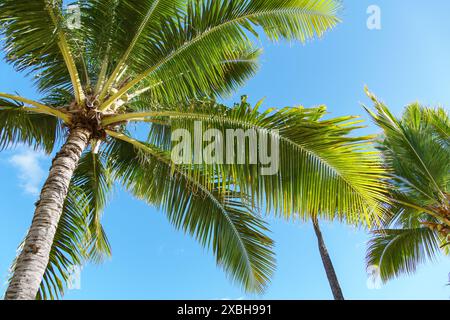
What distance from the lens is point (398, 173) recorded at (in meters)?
8.29

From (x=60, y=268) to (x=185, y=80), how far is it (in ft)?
10.9

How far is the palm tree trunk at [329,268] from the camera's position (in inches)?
327

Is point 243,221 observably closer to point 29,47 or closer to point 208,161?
point 208,161

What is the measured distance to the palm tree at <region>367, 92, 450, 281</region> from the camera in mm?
7777

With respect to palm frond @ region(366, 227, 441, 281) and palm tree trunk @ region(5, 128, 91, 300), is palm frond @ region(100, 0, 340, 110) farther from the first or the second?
palm frond @ region(366, 227, 441, 281)

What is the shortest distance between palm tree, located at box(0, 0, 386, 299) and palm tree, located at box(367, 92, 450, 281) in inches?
116

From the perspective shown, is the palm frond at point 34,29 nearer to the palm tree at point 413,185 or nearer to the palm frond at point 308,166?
the palm frond at point 308,166

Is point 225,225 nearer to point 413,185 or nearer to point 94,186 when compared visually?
point 94,186

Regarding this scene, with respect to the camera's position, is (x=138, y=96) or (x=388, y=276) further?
(x=388, y=276)

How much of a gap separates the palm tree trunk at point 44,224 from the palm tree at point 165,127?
15mm

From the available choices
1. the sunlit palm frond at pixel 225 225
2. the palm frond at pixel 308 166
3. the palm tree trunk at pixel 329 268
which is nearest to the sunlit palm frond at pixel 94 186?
the sunlit palm frond at pixel 225 225

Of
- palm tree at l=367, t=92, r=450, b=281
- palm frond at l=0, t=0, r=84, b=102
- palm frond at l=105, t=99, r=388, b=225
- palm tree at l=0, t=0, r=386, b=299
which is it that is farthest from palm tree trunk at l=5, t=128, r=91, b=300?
palm tree at l=367, t=92, r=450, b=281
